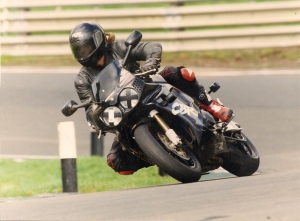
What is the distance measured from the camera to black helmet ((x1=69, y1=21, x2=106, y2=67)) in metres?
7.13

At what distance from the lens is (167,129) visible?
6.75m

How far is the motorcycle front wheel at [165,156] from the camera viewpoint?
6.56 meters

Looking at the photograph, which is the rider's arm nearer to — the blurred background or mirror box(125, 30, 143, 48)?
mirror box(125, 30, 143, 48)

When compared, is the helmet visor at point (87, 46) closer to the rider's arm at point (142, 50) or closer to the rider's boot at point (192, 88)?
the rider's arm at point (142, 50)

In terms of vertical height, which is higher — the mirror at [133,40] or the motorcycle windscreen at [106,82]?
the mirror at [133,40]

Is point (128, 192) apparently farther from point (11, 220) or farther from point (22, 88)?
point (22, 88)

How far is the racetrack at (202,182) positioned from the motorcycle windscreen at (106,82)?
0.78m

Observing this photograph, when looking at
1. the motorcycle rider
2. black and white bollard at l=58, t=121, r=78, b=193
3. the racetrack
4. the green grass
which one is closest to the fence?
the racetrack

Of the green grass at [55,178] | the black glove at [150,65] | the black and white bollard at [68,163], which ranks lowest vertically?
the green grass at [55,178]

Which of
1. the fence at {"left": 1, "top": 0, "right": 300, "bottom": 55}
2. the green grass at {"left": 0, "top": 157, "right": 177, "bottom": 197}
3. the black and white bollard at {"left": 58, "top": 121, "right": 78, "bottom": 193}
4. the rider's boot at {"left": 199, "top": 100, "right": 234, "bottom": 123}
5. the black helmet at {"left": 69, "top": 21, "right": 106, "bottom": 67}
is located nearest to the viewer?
the black helmet at {"left": 69, "top": 21, "right": 106, "bottom": 67}

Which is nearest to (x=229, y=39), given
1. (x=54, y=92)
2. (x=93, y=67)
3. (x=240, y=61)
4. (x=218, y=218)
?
(x=240, y=61)

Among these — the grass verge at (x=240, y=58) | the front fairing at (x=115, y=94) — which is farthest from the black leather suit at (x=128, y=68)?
the grass verge at (x=240, y=58)

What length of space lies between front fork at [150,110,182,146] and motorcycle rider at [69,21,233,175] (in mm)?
434

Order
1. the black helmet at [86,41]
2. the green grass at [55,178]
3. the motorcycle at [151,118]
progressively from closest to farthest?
1. the motorcycle at [151,118]
2. the black helmet at [86,41]
3. the green grass at [55,178]
